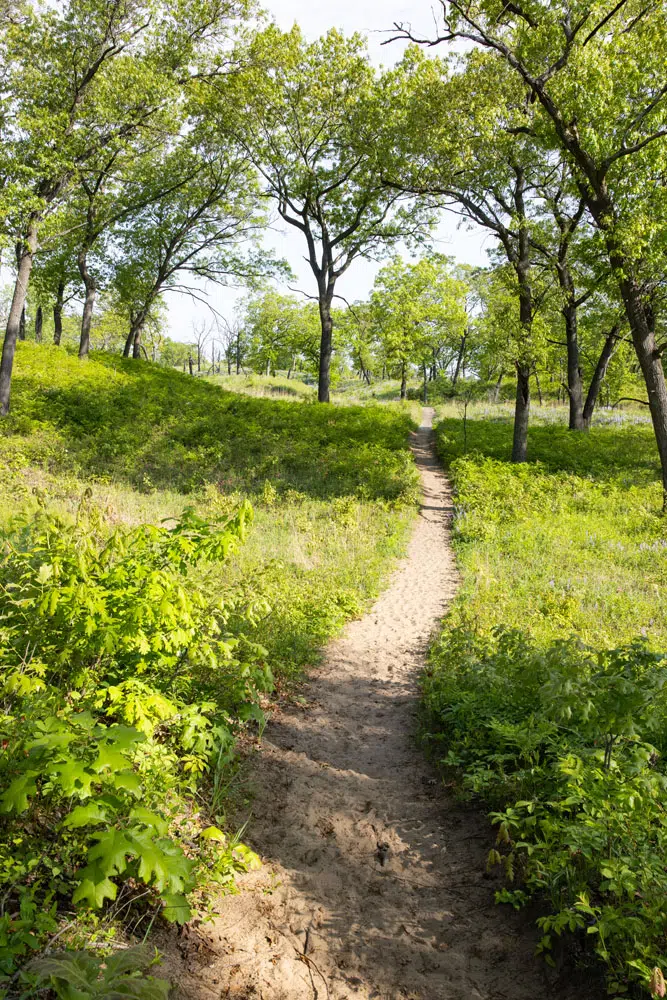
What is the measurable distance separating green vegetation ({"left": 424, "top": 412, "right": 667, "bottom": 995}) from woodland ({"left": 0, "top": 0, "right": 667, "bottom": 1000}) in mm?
37

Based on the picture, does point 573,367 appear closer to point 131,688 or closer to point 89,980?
point 131,688

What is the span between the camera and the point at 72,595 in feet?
11.1

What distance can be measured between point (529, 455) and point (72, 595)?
18571 mm

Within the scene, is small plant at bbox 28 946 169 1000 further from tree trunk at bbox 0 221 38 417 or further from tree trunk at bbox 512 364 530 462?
tree trunk at bbox 512 364 530 462

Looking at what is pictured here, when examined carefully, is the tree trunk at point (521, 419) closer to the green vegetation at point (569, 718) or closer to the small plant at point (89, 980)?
the green vegetation at point (569, 718)

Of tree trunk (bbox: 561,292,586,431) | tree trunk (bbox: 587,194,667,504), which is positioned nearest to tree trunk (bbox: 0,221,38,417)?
tree trunk (bbox: 587,194,667,504)

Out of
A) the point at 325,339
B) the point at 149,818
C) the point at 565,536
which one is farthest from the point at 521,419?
the point at 149,818

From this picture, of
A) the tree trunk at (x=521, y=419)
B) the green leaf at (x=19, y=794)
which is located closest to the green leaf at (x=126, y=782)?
the green leaf at (x=19, y=794)

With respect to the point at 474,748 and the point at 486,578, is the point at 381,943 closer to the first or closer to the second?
the point at 474,748

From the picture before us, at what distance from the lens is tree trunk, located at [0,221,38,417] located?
48.3 feet

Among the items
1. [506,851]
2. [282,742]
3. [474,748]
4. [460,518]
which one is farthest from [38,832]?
[460,518]

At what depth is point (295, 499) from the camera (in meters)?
14.5

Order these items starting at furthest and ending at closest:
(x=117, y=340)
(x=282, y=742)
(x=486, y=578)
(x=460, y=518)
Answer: (x=117, y=340) → (x=460, y=518) → (x=486, y=578) → (x=282, y=742)

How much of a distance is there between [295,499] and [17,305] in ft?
30.9
